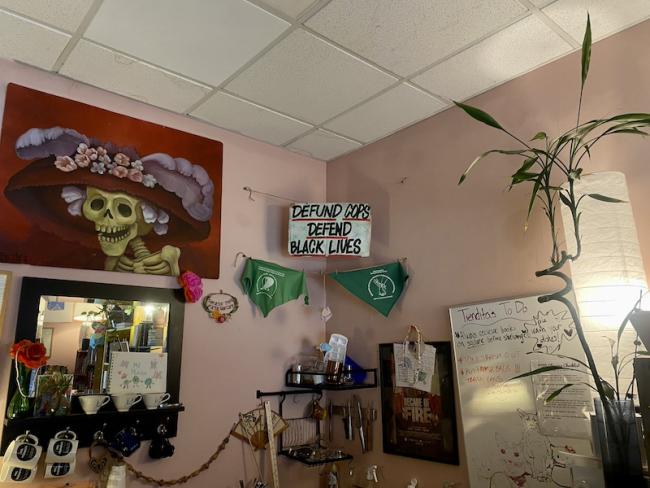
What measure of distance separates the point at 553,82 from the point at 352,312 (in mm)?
1671

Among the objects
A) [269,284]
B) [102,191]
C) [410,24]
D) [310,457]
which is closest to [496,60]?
[410,24]

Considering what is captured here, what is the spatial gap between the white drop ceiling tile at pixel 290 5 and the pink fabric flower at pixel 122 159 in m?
1.11

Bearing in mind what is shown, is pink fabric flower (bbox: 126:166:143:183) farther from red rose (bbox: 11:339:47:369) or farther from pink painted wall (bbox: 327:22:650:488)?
pink painted wall (bbox: 327:22:650:488)

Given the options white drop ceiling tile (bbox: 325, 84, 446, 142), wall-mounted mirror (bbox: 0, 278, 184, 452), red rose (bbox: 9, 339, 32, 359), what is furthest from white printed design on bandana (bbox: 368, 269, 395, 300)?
red rose (bbox: 9, 339, 32, 359)

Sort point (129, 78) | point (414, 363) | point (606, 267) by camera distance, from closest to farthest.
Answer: point (606, 267) → point (129, 78) → point (414, 363)

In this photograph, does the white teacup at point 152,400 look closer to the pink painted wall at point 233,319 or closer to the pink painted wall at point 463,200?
the pink painted wall at point 233,319

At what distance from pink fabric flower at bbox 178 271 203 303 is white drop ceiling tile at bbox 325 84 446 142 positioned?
1175 millimetres

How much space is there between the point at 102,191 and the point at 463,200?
1.83 meters

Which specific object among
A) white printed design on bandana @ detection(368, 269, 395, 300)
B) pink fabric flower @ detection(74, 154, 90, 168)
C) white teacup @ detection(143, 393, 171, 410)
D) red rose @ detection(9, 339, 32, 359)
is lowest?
white teacup @ detection(143, 393, 171, 410)

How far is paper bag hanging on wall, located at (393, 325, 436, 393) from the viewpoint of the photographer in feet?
8.14

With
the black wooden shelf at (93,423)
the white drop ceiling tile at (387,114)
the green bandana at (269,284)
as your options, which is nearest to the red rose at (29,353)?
the black wooden shelf at (93,423)

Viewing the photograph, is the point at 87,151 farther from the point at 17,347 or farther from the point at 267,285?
the point at 267,285

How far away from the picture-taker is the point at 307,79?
91.7 inches

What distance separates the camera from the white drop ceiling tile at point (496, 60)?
2021 mm
